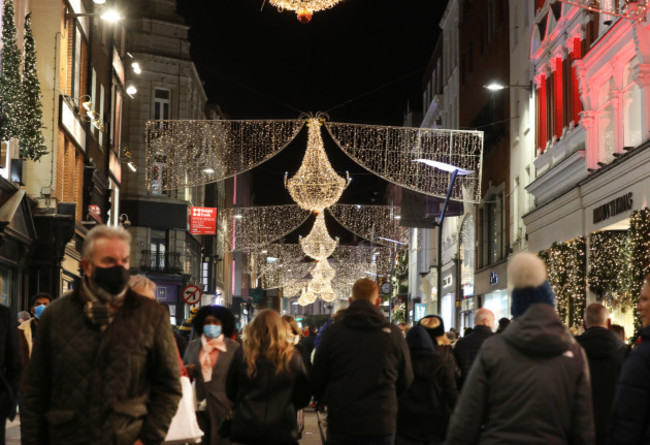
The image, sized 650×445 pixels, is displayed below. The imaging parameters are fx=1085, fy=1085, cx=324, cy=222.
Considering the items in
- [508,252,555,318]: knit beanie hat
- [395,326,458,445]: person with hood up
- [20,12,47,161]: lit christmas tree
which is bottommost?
[395,326,458,445]: person with hood up

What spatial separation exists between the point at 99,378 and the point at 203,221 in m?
50.9

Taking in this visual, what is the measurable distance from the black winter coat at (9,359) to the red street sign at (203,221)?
4724cm

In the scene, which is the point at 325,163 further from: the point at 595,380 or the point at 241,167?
the point at 595,380

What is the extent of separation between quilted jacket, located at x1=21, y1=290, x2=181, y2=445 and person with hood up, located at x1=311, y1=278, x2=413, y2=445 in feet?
10.0

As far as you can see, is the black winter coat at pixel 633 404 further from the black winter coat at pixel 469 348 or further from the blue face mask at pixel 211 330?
the blue face mask at pixel 211 330

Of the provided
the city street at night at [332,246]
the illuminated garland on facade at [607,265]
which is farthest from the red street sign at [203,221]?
the illuminated garland on facade at [607,265]

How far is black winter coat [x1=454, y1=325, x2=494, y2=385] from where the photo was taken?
438 inches

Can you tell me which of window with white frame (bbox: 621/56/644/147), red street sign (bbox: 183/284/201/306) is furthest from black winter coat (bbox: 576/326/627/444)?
red street sign (bbox: 183/284/201/306)

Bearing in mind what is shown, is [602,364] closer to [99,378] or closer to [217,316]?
[217,316]

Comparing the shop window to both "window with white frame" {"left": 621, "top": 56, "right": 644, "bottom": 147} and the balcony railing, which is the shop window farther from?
the balcony railing

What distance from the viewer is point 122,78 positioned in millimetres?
44500

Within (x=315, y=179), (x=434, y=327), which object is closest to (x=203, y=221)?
(x=315, y=179)

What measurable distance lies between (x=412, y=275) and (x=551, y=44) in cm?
5359

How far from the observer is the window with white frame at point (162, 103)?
201 feet
